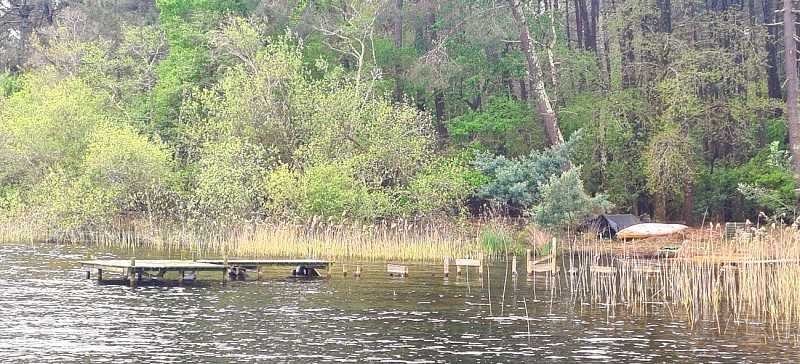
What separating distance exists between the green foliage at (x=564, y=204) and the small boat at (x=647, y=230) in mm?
1539

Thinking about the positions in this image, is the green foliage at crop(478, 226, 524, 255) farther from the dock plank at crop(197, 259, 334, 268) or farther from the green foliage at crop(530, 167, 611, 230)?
the dock plank at crop(197, 259, 334, 268)

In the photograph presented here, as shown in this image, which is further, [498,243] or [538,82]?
[538,82]

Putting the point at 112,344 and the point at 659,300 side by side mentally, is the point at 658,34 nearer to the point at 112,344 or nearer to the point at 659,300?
the point at 659,300

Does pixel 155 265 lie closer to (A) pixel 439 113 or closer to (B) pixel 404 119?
(B) pixel 404 119

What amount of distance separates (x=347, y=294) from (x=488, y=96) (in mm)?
31154

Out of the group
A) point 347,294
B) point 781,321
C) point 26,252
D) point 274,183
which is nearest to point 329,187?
point 274,183

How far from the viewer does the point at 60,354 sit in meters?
18.0

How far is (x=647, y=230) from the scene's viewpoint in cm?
3872

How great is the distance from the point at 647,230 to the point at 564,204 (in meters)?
3.23

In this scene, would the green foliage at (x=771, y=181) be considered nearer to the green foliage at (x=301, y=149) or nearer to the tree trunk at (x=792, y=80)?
the tree trunk at (x=792, y=80)

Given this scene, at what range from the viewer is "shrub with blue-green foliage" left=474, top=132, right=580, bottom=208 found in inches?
1725

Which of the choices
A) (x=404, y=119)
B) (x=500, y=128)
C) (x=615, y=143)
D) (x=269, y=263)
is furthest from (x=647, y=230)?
(x=269, y=263)

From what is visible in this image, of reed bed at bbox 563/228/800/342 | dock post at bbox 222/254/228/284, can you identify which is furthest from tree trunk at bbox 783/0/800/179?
dock post at bbox 222/254/228/284

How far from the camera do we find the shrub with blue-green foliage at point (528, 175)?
43.8m
